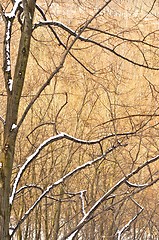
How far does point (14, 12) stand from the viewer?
1643mm

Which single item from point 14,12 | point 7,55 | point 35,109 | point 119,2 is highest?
point 35,109

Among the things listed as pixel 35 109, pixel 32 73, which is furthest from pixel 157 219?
pixel 32 73

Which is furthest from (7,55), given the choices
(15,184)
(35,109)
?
(35,109)

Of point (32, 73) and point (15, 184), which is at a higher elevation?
point (32, 73)

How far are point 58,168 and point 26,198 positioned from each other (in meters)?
0.79

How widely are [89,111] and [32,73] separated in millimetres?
1433

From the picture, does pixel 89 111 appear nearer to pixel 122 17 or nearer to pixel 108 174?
pixel 108 174

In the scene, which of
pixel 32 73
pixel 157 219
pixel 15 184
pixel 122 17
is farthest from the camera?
pixel 157 219

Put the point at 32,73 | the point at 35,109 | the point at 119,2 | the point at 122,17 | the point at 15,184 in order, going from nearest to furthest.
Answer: the point at 15,184 < the point at 119,2 < the point at 122,17 < the point at 32,73 < the point at 35,109

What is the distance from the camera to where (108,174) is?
8.67 meters

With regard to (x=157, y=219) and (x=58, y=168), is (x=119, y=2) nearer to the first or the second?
(x=58, y=168)

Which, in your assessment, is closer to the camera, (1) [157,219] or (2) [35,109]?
(2) [35,109]

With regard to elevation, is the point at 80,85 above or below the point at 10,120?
above

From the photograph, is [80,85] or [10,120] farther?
[80,85]
